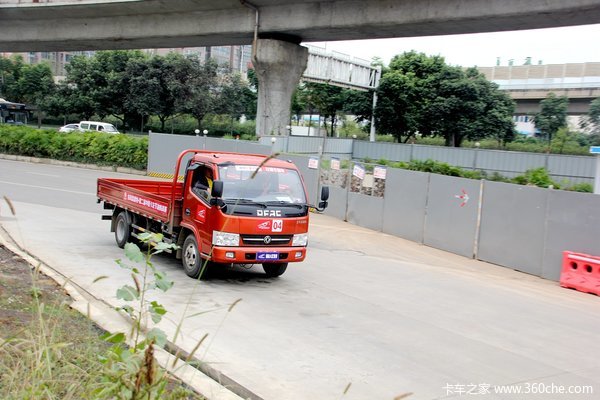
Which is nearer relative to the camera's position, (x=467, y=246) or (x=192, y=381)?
(x=192, y=381)

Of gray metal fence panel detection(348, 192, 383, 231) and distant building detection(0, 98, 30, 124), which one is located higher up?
distant building detection(0, 98, 30, 124)

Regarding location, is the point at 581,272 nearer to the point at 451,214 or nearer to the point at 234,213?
the point at 451,214

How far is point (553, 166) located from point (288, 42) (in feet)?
51.1

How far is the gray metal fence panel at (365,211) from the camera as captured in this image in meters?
19.7

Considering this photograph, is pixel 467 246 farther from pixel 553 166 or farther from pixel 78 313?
pixel 553 166

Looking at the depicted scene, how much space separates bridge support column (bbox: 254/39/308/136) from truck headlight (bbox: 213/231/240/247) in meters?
20.8

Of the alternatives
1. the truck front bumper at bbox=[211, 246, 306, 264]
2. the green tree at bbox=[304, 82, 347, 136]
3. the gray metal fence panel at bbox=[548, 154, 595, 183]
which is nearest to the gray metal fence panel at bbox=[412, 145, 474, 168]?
the gray metal fence panel at bbox=[548, 154, 595, 183]

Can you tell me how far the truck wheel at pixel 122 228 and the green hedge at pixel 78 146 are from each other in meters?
19.7

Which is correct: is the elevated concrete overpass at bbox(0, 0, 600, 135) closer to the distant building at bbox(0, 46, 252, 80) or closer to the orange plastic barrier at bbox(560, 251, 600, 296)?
the orange plastic barrier at bbox(560, 251, 600, 296)

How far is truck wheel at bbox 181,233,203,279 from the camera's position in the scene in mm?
10503

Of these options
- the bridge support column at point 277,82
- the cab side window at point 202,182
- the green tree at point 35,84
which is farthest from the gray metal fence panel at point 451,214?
the green tree at point 35,84

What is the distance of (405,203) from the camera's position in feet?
60.8

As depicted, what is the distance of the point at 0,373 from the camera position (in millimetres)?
4344

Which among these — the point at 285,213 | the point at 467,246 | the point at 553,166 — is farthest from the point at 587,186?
the point at 285,213
